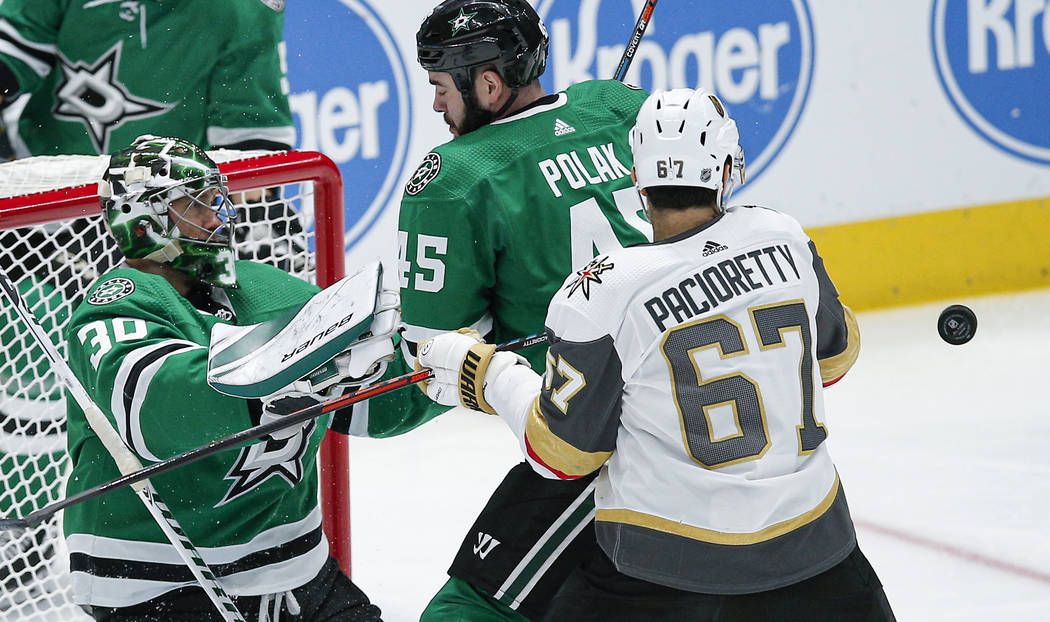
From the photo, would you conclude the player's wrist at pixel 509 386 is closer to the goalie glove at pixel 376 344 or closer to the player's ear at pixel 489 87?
the goalie glove at pixel 376 344

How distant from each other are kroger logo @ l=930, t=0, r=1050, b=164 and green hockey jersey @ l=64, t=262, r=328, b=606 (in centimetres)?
298

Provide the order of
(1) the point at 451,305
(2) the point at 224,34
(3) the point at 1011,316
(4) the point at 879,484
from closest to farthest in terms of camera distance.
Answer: (1) the point at 451,305, (2) the point at 224,34, (4) the point at 879,484, (3) the point at 1011,316

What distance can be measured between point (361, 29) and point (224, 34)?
1.57 meters

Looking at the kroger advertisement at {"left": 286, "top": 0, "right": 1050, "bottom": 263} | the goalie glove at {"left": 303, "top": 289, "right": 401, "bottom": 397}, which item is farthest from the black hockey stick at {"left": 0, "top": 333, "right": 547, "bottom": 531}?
the kroger advertisement at {"left": 286, "top": 0, "right": 1050, "bottom": 263}

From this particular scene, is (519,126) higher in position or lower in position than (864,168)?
higher

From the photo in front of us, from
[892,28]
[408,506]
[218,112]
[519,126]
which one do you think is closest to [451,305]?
[519,126]

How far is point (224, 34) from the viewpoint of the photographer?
280 centimetres

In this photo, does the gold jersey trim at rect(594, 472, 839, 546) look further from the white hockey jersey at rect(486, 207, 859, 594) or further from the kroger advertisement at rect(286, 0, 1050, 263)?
the kroger advertisement at rect(286, 0, 1050, 263)

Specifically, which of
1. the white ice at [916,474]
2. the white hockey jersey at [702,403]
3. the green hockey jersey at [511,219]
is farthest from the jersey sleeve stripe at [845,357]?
the white ice at [916,474]

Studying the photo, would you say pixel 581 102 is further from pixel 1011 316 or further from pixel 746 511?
pixel 1011 316

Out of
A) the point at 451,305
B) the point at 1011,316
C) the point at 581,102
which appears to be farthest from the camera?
the point at 1011,316

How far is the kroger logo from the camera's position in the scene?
14.0 feet

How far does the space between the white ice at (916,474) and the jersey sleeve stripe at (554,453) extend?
129cm

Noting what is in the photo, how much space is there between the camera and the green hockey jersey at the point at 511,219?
1.72m
